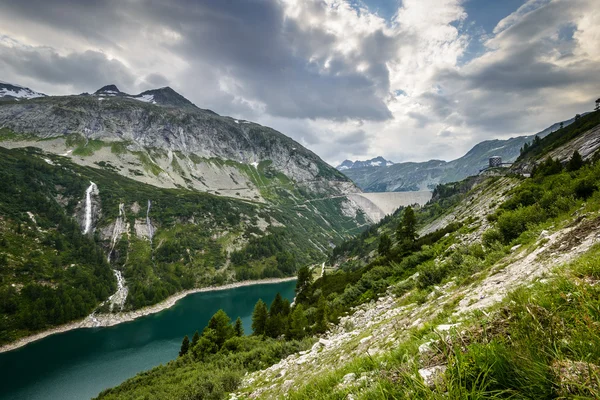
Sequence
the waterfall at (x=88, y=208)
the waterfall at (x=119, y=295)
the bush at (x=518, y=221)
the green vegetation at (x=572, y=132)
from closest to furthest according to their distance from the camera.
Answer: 1. the bush at (x=518, y=221)
2. the green vegetation at (x=572, y=132)
3. the waterfall at (x=119, y=295)
4. the waterfall at (x=88, y=208)

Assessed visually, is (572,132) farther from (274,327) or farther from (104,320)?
(104,320)

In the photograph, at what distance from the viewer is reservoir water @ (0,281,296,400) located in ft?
169

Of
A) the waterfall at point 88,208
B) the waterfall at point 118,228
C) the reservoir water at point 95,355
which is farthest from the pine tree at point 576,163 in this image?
the waterfall at point 88,208

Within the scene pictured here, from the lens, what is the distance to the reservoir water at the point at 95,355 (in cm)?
5138

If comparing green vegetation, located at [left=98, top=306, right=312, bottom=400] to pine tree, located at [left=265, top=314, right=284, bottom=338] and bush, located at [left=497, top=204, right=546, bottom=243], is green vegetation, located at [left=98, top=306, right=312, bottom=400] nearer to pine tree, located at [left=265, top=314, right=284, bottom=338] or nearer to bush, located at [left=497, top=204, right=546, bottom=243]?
pine tree, located at [left=265, top=314, right=284, bottom=338]

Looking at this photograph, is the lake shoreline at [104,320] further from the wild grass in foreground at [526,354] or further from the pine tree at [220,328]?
the wild grass in foreground at [526,354]

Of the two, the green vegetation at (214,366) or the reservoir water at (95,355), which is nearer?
the green vegetation at (214,366)

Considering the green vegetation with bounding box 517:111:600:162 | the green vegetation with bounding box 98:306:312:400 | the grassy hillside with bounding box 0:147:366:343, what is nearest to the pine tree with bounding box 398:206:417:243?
the green vegetation with bounding box 98:306:312:400

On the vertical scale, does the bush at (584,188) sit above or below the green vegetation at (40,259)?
below

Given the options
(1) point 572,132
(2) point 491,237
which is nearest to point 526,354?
(2) point 491,237

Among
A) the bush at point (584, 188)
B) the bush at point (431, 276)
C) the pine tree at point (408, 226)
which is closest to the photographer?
the bush at point (584, 188)

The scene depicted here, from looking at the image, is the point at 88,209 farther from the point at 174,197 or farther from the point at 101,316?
the point at 101,316

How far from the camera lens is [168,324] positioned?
284 ft

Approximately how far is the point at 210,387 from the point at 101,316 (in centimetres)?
10104
